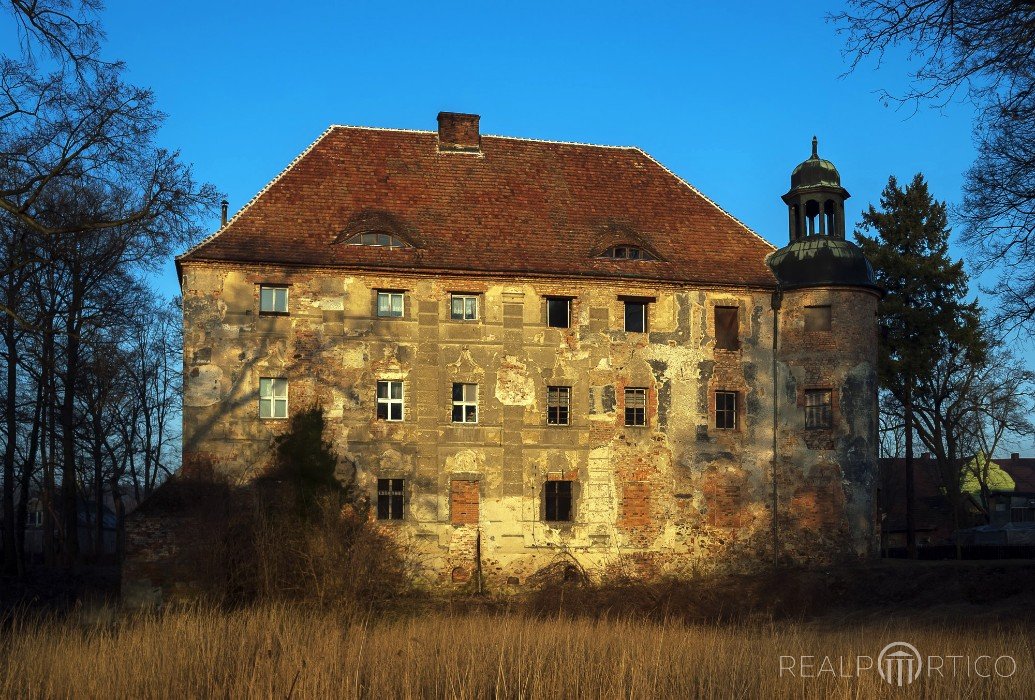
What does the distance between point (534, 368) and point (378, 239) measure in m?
5.62

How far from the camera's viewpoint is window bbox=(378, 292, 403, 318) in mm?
33062

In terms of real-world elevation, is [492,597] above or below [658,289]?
below

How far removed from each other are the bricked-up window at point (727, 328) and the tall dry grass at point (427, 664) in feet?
54.4

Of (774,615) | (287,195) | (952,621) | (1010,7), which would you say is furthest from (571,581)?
(1010,7)

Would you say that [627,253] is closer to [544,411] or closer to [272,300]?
[544,411]

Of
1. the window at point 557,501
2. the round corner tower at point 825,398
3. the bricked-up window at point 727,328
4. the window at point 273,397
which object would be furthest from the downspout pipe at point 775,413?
the window at point 273,397

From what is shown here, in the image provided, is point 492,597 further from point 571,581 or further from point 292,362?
point 292,362

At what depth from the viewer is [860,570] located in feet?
105

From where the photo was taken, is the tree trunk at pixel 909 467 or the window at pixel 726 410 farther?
the tree trunk at pixel 909 467

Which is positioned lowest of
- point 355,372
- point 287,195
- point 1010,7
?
point 355,372

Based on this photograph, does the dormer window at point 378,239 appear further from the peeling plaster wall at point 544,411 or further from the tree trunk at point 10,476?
the tree trunk at point 10,476

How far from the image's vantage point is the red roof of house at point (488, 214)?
3309 centimetres

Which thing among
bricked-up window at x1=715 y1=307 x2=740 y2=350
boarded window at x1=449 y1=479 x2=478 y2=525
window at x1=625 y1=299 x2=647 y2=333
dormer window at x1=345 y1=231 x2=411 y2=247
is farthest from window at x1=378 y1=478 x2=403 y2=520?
bricked-up window at x1=715 y1=307 x2=740 y2=350

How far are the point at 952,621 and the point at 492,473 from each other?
1266 cm
